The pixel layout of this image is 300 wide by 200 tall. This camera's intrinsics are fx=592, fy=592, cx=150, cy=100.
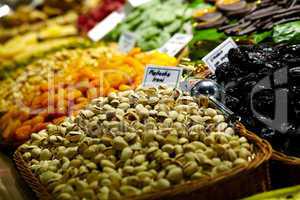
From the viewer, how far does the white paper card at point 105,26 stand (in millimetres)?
4867

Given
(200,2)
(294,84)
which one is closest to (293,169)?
(294,84)

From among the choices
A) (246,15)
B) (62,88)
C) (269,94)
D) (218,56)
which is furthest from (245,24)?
(269,94)

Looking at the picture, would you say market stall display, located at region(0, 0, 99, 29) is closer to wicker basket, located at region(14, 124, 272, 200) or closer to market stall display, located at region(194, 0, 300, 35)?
market stall display, located at region(194, 0, 300, 35)

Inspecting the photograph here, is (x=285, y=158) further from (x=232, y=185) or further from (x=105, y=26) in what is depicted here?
(x=105, y=26)

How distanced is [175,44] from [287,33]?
863 mm

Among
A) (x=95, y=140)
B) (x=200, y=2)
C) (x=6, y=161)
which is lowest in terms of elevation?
(x=6, y=161)

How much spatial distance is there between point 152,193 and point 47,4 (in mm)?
3531

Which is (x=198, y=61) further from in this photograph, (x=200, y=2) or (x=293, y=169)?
(x=293, y=169)

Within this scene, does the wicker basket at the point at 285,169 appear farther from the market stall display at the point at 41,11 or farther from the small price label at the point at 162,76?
the market stall display at the point at 41,11

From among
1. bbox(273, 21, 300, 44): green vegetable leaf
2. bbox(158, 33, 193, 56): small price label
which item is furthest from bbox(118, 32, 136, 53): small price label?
bbox(273, 21, 300, 44): green vegetable leaf

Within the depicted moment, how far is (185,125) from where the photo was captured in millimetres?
2488

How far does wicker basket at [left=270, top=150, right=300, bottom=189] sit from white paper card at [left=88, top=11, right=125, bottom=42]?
271 centimetres

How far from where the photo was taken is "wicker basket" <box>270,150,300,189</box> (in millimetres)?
2342

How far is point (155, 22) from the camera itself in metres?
4.64
